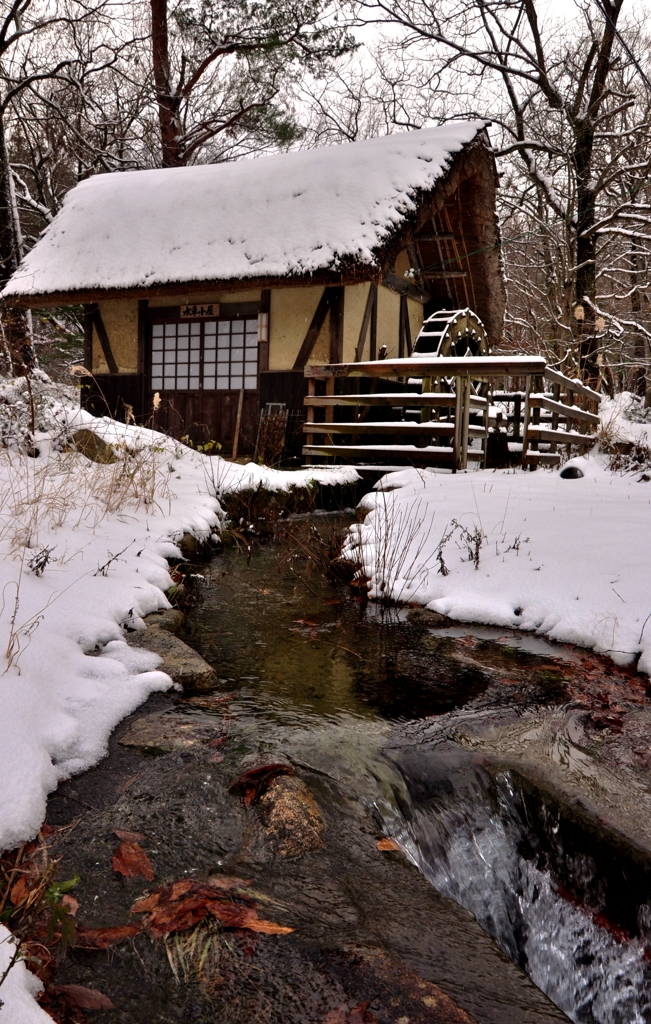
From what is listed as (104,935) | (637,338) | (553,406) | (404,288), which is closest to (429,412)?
(553,406)

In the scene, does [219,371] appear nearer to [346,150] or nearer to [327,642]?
[346,150]

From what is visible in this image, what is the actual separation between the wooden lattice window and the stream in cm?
921

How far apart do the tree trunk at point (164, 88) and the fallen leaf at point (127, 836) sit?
1800 centimetres

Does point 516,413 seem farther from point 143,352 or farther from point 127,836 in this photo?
point 127,836

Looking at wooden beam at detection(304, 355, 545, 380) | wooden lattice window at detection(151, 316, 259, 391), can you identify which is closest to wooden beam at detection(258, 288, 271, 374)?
wooden lattice window at detection(151, 316, 259, 391)

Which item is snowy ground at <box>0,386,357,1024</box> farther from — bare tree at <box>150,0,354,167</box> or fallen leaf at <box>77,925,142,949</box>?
bare tree at <box>150,0,354,167</box>

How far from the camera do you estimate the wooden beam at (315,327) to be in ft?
37.8

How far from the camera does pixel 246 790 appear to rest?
2.58 meters

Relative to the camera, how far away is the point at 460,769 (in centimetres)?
286

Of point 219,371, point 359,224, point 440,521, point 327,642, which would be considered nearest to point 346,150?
point 359,224

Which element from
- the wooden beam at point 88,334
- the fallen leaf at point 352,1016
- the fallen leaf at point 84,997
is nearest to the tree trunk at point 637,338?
the wooden beam at point 88,334

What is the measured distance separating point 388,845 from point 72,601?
2120mm

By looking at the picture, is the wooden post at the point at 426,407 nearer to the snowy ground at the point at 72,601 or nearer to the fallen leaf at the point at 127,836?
the snowy ground at the point at 72,601

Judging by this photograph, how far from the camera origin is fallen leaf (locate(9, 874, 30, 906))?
1950mm
